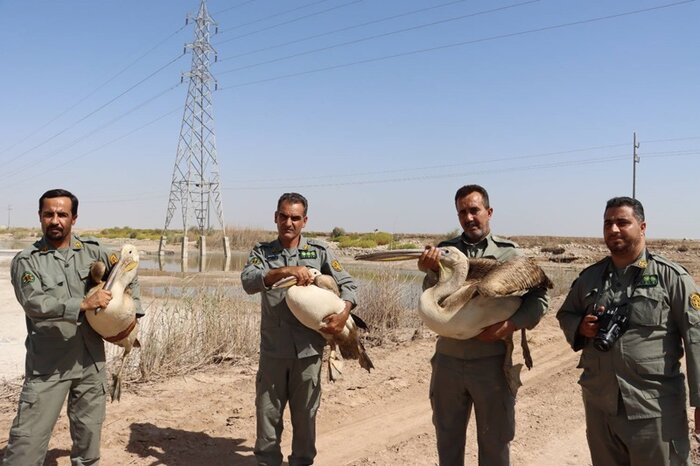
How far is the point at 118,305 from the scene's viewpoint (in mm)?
3789

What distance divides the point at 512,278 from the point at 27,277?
3.24m

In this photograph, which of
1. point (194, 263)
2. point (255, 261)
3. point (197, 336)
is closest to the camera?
point (255, 261)

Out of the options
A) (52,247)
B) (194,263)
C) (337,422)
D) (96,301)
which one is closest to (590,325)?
(96,301)

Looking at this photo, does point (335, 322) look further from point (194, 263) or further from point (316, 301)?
point (194, 263)

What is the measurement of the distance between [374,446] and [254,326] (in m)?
3.55

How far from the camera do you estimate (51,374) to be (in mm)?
3803

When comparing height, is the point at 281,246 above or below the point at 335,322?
above

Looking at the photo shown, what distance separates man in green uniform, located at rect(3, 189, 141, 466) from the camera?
3.72 m

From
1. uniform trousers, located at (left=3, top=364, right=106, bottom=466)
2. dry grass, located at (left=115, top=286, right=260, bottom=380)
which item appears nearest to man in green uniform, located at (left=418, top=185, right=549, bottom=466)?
uniform trousers, located at (left=3, top=364, right=106, bottom=466)

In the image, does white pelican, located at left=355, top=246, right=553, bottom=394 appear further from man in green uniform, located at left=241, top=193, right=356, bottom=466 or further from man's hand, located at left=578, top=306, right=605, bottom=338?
man in green uniform, located at left=241, top=193, right=356, bottom=466

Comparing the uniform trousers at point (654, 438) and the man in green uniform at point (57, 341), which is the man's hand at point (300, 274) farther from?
the uniform trousers at point (654, 438)

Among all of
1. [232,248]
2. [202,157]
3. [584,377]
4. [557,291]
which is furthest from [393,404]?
[232,248]

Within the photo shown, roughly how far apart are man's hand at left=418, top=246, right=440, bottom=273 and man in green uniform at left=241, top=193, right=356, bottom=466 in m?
0.77

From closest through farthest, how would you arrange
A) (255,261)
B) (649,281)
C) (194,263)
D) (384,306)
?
(649,281) → (255,261) → (384,306) → (194,263)
